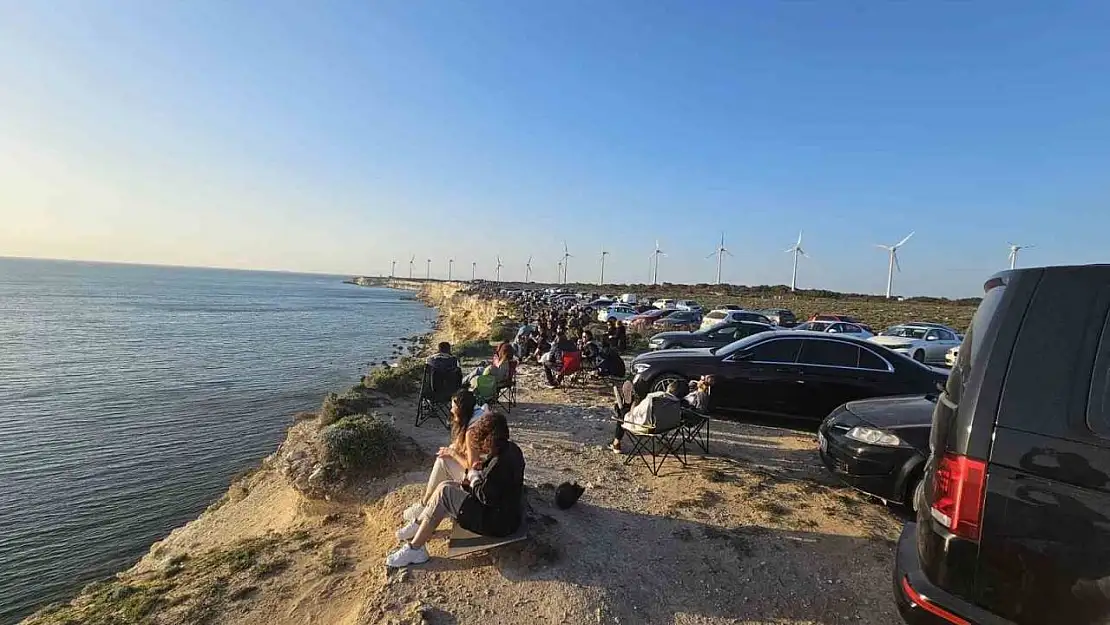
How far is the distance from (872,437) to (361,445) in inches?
217

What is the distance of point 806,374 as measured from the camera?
26.0ft

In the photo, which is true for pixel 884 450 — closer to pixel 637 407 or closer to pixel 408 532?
pixel 637 407

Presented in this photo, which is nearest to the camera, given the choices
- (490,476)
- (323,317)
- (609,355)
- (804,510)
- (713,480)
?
(490,476)

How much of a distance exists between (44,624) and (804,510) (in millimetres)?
7412

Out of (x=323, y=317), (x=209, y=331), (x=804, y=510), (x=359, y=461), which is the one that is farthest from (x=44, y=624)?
(x=323, y=317)

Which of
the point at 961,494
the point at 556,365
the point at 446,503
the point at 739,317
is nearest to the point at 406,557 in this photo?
the point at 446,503

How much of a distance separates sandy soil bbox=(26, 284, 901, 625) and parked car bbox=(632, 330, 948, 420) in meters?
1.05

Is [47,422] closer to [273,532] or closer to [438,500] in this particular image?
[273,532]

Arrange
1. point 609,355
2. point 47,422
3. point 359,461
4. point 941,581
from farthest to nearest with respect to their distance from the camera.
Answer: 1. point 47,422
2. point 609,355
3. point 359,461
4. point 941,581

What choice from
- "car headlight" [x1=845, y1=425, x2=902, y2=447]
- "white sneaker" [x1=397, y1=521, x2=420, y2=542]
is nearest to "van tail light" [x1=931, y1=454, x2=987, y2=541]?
"car headlight" [x1=845, y1=425, x2=902, y2=447]

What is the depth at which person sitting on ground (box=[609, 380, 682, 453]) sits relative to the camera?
21.5 ft

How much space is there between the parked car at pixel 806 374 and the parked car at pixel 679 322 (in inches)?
643

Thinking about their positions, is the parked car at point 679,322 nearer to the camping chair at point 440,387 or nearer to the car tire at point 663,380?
the car tire at point 663,380

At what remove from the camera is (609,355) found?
11.2m
